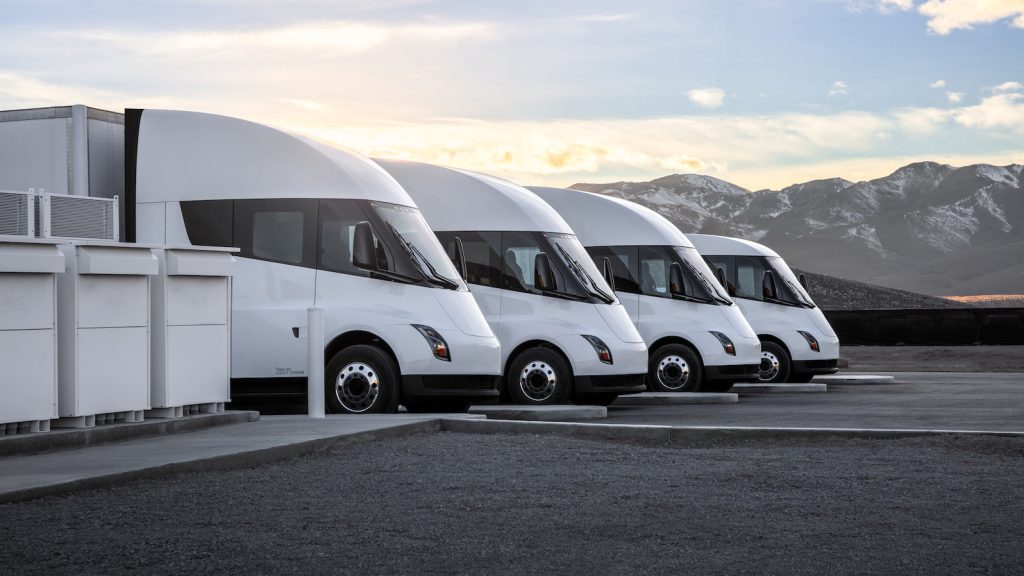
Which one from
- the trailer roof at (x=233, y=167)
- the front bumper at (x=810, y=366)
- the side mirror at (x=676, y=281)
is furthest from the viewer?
the front bumper at (x=810, y=366)

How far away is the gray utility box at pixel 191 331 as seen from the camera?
12609 mm

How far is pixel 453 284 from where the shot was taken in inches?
601

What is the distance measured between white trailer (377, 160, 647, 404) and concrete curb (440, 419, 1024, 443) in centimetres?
384

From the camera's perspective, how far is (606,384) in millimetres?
17281

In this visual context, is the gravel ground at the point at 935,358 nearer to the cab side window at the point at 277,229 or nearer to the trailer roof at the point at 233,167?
the trailer roof at the point at 233,167

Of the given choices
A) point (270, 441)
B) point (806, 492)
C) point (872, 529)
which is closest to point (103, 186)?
point (270, 441)

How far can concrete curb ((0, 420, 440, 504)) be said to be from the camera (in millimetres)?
8805

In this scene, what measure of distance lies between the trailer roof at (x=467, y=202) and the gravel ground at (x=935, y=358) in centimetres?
1522

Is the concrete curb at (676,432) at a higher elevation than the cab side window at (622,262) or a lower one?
lower

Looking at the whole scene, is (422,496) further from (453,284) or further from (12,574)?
(453,284)

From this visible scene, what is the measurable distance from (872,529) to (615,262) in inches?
520

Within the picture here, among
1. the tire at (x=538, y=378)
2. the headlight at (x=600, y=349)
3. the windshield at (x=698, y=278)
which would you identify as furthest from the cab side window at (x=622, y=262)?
the tire at (x=538, y=378)

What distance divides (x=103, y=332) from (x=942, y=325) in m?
30.1

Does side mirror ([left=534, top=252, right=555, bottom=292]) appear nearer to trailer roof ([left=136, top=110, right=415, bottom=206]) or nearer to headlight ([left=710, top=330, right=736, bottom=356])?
trailer roof ([left=136, top=110, right=415, bottom=206])
